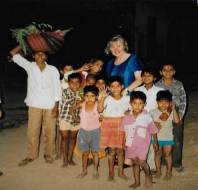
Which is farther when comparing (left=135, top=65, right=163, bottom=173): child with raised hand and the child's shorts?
the child's shorts

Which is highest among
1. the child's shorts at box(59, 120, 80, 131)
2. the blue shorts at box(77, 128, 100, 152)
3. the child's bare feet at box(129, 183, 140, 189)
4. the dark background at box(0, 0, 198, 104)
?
the dark background at box(0, 0, 198, 104)

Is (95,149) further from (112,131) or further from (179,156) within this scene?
(179,156)

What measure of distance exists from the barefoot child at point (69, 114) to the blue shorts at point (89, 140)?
40 centimetres

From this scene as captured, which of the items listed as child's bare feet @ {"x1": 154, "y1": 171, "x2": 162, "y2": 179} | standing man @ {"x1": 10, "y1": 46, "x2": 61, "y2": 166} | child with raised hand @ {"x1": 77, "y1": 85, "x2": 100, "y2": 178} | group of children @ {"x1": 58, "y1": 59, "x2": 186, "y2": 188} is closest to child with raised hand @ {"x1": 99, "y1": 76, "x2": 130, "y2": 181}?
group of children @ {"x1": 58, "y1": 59, "x2": 186, "y2": 188}

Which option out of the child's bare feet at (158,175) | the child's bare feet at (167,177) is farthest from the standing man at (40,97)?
the child's bare feet at (167,177)

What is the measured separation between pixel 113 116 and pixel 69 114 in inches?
33.4

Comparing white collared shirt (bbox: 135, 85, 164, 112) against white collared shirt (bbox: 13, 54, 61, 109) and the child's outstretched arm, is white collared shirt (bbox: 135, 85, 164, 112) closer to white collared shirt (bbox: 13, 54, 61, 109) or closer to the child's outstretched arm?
the child's outstretched arm

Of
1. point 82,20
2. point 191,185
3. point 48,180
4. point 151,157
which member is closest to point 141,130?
point 151,157

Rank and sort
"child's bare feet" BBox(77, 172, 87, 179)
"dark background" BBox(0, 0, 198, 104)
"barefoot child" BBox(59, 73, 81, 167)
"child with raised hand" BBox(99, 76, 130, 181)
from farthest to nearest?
"dark background" BBox(0, 0, 198, 104) < "barefoot child" BBox(59, 73, 81, 167) < "child's bare feet" BBox(77, 172, 87, 179) < "child with raised hand" BBox(99, 76, 130, 181)

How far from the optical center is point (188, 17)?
69.3 ft

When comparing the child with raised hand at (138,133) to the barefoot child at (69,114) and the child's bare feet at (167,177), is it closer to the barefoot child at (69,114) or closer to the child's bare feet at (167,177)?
the child's bare feet at (167,177)

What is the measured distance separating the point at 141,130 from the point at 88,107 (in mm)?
900

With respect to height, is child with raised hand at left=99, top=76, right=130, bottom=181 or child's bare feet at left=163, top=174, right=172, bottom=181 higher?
child with raised hand at left=99, top=76, right=130, bottom=181

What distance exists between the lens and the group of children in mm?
5313
